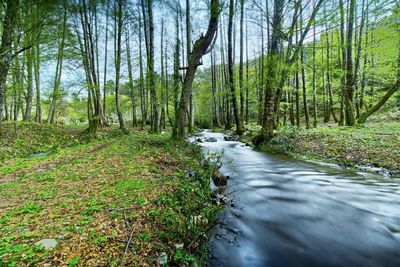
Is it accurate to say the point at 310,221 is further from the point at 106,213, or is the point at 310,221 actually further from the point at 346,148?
the point at 346,148

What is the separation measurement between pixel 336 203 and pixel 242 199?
187 cm

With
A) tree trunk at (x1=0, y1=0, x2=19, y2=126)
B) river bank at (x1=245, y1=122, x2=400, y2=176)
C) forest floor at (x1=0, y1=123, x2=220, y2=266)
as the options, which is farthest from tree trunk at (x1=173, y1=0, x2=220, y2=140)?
tree trunk at (x1=0, y1=0, x2=19, y2=126)

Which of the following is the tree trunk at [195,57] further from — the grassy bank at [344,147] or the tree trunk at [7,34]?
the tree trunk at [7,34]

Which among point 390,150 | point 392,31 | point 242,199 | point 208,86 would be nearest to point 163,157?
point 242,199

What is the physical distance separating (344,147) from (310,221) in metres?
5.15

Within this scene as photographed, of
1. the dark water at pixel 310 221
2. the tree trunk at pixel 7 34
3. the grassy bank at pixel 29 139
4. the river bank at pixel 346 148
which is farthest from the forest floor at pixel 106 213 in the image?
the river bank at pixel 346 148

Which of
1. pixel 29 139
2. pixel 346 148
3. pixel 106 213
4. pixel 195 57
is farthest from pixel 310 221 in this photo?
pixel 29 139

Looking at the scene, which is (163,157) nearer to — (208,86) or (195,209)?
(195,209)

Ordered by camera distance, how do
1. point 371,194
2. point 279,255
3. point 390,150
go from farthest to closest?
point 390,150
point 371,194
point 279,255

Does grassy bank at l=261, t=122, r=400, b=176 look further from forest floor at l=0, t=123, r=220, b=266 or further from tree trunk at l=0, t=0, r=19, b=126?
tree trunk at l=0, t=0, r=19, b=126

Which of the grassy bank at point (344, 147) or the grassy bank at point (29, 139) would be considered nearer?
the grassy bank at point (344, 147)

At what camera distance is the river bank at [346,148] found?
649 centimetres

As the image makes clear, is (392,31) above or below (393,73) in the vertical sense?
above

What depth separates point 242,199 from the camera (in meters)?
4.83
